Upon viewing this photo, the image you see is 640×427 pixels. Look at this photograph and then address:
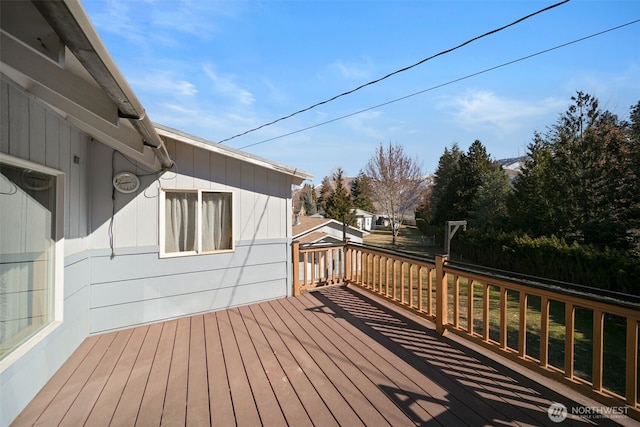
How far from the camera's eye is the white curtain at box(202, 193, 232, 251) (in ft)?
12.9

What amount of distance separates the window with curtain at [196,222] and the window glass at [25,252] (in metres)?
1.27

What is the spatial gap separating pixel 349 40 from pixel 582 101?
12.1 m

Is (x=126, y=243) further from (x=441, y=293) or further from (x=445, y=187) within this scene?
(x=445, y=187)

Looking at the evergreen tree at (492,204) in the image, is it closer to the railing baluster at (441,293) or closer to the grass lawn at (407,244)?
the grass lawn at (407,244)

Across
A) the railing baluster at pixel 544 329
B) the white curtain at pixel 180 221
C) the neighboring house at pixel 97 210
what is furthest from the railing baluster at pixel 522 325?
the white curtain at pixel 180 221

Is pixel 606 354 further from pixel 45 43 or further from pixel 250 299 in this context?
pixel 45 43

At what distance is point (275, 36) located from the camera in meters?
6.12

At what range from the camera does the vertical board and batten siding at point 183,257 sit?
A: 335 cm

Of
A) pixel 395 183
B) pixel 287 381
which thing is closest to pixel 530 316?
pixel 287 381

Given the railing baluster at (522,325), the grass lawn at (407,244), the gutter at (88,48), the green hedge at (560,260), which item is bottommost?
the grass lawn at (407,244)

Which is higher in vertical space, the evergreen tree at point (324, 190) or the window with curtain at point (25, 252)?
the evergreen tree at point (324, 190)

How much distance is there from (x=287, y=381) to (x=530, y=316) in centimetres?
635

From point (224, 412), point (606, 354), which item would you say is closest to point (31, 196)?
point (224, 412)

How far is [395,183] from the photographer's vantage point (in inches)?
806
